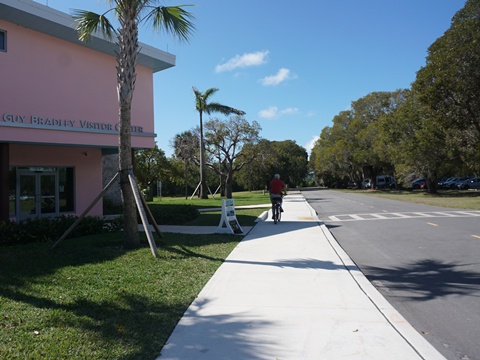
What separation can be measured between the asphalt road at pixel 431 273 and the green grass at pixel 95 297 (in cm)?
294

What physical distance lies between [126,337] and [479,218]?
15557 millimetres

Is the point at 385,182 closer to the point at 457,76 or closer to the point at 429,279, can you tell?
the point at 457,76

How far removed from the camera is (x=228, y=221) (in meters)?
12.1

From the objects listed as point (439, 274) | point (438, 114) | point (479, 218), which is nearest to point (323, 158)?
point (438, 114)

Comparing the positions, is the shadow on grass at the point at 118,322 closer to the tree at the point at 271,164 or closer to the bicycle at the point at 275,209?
the bicycle at the point at 275,209

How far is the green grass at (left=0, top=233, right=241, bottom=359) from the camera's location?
400cm

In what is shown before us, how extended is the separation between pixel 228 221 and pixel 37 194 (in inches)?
381

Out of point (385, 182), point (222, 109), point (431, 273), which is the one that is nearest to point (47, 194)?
point (431, 273)

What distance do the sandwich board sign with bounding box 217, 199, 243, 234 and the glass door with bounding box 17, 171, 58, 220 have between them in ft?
30.2

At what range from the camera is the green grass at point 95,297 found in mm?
3996

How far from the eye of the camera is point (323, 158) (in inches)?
2731

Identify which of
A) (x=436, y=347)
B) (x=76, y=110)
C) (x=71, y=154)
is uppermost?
(x=76, y=110)

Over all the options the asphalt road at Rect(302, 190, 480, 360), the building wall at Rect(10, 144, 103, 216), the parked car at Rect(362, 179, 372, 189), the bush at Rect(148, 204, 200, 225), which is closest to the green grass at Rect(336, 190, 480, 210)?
the asphalt road at Rect(302, 190, 480, 360)

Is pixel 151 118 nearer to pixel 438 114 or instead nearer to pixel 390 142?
pixel 438 114
